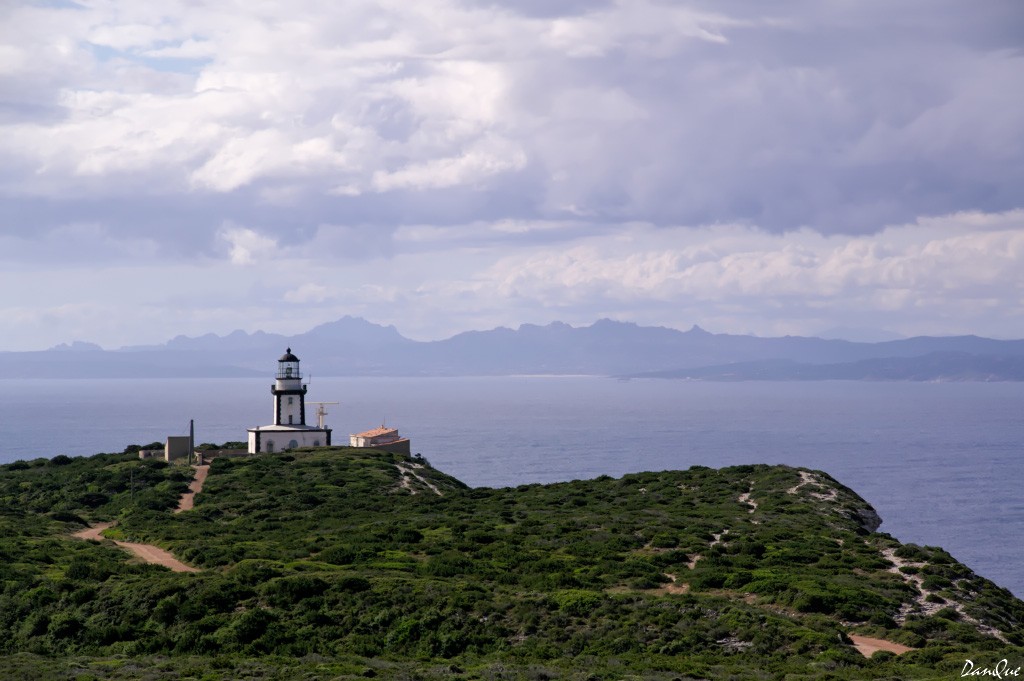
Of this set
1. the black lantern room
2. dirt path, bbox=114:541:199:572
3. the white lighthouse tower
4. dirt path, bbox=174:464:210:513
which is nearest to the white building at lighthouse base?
the white lighthouse tower

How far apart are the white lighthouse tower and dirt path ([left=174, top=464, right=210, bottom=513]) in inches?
300

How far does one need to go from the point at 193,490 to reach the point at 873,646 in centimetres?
4354

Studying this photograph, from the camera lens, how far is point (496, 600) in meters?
30.2

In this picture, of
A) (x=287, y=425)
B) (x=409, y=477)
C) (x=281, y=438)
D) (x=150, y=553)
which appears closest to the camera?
(x=150, y=553)

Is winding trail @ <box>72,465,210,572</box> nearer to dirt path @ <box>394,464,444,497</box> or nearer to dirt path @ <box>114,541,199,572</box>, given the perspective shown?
dirt path @ <box>114,541,199,572</box>

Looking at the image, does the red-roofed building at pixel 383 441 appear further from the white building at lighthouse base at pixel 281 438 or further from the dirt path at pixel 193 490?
the dirt path at pixel 193 490

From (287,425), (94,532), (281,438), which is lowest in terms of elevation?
(94,532)

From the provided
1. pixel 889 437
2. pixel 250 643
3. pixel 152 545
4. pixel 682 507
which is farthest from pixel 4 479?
pixel 889 437

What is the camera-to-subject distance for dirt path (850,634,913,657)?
91.0 feet

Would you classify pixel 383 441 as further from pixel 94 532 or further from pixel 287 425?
pixel 94 532

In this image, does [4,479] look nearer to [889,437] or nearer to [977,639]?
[977,639]

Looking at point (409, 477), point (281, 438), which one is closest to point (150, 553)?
point (409, 477)
